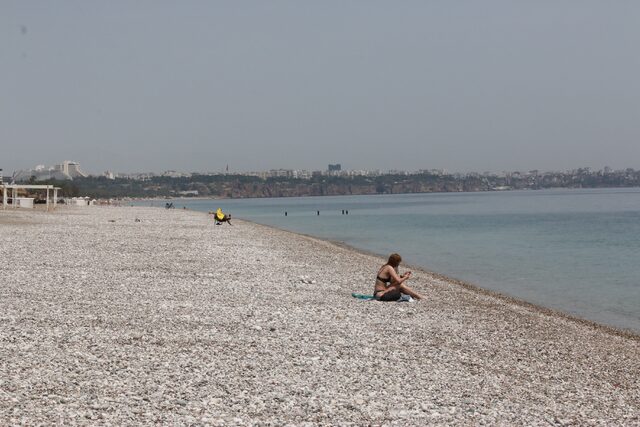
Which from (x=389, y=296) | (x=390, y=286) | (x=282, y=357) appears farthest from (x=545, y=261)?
(x=282, y=357)

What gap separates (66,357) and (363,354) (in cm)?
375

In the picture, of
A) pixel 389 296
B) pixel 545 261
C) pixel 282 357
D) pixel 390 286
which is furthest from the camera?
pixel 545 261

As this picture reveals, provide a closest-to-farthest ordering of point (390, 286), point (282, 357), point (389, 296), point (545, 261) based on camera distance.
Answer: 1. point (282, 357)
2. point (389, 296)
3. point (390, 286)
4. point (545, 261)

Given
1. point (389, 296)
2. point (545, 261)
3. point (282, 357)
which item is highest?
point (282, 357)

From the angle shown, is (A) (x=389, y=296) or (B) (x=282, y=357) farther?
(A) (x=389, y=296)

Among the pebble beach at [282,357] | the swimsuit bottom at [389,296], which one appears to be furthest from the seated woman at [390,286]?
the pebble beach at [282,357]

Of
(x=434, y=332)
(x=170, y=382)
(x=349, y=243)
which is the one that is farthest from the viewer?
(x=349, y=243)

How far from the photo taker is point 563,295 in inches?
923

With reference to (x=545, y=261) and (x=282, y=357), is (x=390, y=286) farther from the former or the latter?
(x=545, y=261)

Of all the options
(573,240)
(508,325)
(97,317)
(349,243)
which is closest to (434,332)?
(508,325)

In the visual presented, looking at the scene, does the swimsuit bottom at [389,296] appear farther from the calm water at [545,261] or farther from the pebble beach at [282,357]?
the calm water at [545,261]

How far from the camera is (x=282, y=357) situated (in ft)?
31.2

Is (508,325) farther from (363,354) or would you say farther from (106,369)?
(106,369)

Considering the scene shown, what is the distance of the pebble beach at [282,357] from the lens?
732 centimetres
